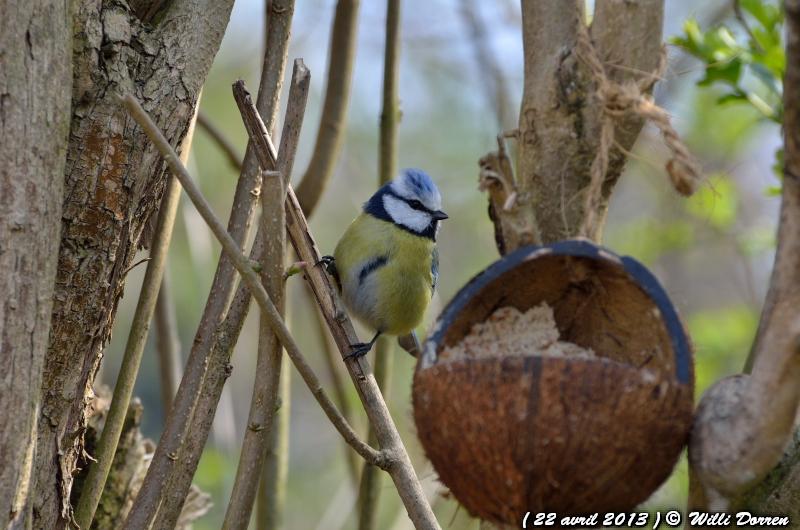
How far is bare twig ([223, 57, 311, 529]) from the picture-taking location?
5.31 ft

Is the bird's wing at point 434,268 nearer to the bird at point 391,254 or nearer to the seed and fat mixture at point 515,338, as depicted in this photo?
the bird at point 391,254

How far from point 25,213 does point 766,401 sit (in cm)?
111

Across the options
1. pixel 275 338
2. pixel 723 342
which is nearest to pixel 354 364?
pixel 275 338

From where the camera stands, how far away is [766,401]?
3.92 feet

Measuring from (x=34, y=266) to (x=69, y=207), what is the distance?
0.73 ft

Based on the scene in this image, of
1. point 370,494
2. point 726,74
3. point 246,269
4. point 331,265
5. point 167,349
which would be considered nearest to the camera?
point 246,269

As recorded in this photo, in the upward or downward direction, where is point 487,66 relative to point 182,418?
upward

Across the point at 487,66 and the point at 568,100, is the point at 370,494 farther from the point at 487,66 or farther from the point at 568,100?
the point at 487,66

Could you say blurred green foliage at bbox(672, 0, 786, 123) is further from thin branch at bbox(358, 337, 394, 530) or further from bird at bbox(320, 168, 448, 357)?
thin branch at bbox(358, 337, 394, 530)

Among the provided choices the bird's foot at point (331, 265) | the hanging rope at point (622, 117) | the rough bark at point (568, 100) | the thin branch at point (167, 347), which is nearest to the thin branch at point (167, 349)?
the thin branch at point (167, 347)

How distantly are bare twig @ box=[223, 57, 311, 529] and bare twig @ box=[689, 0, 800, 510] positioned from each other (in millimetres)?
763

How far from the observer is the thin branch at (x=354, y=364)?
1.62 metres

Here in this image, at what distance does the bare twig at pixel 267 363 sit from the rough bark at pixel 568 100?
1.36 ft

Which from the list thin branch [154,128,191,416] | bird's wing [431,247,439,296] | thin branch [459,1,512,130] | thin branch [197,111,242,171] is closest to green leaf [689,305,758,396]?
thin branch [459,1,512,130]
